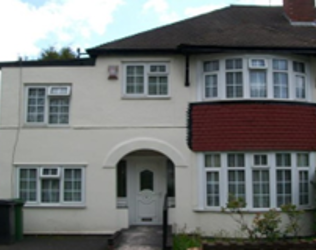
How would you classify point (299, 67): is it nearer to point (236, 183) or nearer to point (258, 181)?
point (258, 181)

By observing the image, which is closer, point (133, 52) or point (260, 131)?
point (260, 131)

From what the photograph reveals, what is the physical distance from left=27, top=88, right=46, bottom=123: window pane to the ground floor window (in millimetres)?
5679

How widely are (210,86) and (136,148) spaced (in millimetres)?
2991

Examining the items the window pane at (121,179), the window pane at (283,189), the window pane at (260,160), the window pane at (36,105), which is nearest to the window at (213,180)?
the window pane at (260,160)

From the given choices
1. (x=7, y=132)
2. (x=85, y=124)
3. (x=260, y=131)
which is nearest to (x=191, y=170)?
(x=260, y=131)

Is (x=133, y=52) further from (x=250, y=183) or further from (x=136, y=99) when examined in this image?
(x=250, y=183)

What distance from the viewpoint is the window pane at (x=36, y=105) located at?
43.7ft

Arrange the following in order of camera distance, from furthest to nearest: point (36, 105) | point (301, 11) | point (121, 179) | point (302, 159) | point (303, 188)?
point (301, 11) < point (121, 179) < point (36, 105) < point (302, 159) < point (303, 188)

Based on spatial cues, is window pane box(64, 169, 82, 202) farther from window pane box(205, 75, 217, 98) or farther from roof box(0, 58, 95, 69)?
window pane box(205, 75, 217, 98)

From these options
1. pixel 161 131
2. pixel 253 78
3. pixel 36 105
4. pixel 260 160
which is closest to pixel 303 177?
pixel 260 160

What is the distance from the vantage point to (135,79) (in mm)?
13188

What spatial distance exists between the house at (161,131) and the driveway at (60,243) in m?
0.39

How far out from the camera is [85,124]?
13031mm

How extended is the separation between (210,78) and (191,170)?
291 centimetres
